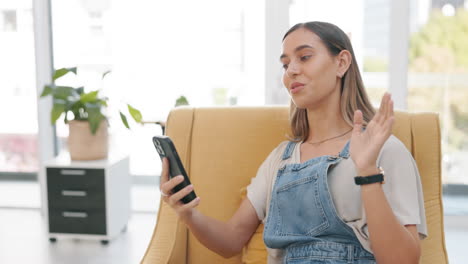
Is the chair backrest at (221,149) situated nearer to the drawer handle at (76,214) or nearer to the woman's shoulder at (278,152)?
the woman's shoulder at (278,152)

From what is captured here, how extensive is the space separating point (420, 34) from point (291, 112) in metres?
2.12

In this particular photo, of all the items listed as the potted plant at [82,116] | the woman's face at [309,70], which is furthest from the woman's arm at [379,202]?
the potted plant at [82,116]

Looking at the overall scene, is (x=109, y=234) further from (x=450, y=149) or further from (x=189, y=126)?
(x=450, y=149)

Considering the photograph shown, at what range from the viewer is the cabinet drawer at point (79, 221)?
305cm

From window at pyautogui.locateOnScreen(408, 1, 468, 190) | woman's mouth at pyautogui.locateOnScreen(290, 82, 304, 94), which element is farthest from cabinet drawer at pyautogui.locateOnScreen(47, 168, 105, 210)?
window at pyautogui.locateOnScreen(408, 1, 468, 190)

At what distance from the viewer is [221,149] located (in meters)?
1.67

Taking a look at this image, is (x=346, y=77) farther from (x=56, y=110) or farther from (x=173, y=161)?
(x=56, y=110)

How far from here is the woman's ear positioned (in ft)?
4.59

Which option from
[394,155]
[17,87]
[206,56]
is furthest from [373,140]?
[17,87]

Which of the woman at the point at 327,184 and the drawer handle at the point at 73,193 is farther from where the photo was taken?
the drawer handle at the point at 73,193

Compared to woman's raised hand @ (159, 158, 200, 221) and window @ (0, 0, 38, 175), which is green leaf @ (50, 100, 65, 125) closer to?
window @ (0, 0, 38, 175)

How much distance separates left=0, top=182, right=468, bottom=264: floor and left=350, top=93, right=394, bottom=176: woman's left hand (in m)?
1.92

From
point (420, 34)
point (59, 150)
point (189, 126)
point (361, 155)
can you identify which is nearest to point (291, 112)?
point (189, 126)

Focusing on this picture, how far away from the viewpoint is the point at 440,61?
11.0 ft
